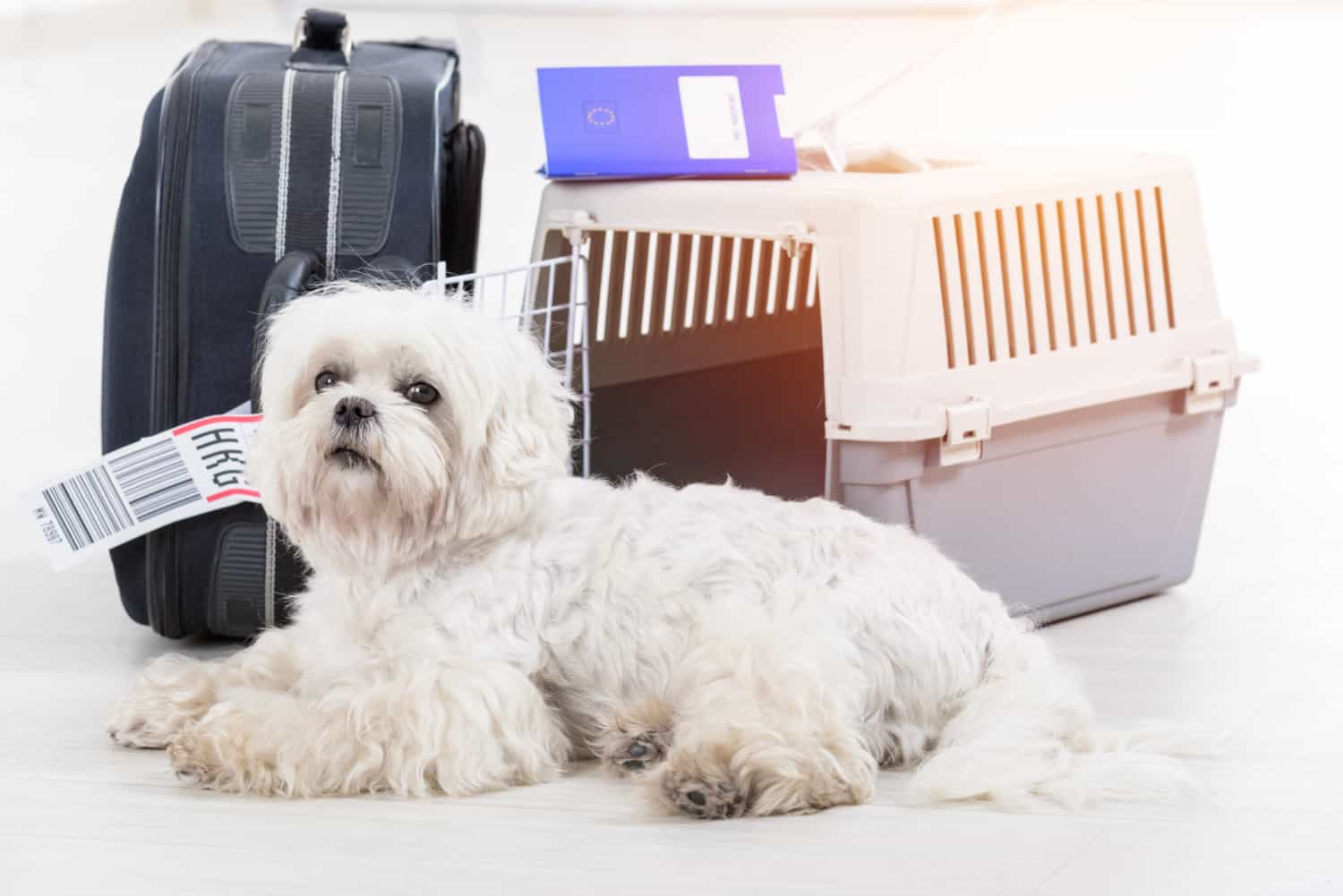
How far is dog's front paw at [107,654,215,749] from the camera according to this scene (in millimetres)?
2016

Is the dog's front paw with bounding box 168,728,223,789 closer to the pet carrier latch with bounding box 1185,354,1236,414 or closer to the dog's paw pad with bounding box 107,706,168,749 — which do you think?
the dog's paw pad with bounding box 107,706,168,749

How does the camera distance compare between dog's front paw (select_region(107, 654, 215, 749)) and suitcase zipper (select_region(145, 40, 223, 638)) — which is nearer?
dog's front paw (select_region(107, 654, 215, 749))

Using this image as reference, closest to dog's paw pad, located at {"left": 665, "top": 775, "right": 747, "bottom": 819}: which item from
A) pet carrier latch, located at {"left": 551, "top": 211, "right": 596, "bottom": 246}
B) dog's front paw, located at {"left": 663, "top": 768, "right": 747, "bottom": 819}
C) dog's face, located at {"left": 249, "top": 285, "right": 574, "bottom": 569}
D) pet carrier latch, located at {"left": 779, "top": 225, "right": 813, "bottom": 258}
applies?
dog's front paw, located at {"left": 663, "top": 768, "right": 747, "bottom": 819}

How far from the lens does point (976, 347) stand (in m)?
2.38

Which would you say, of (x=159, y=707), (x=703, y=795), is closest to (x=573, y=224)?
(x=159, y=707)

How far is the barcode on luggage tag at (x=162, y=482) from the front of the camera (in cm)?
228

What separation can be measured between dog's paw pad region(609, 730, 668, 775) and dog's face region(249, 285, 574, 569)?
256 millimetres

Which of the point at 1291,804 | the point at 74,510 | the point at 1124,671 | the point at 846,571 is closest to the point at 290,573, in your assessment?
the point at 74,510

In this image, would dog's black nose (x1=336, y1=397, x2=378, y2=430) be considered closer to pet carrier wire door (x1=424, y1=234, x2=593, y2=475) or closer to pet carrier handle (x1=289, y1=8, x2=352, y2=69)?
pet carrier wire door (x1=424, y1=234, x2=593, y2=475)

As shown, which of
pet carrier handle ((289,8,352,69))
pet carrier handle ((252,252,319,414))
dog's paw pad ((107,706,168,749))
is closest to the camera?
dog's paw pad ((107,706,168,749))

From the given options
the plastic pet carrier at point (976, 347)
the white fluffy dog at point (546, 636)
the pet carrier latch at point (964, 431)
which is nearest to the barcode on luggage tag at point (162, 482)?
the white fluffy dog at point (546, 636)

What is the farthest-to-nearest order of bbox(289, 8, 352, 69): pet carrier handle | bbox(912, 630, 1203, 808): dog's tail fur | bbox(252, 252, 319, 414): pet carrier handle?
bbox(289, 8, 352, 69): pet carrier handle → bbox(252, 252, 319, 414): pet carrier handle → bbox(912, 630, 1203, 808): dog's tail fur

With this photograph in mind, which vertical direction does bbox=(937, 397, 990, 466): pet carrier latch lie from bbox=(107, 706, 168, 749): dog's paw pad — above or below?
above

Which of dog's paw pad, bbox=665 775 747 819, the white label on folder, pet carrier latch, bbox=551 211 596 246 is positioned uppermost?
the white label on folder
